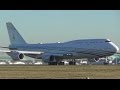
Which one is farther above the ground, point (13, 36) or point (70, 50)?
point (13, 36)

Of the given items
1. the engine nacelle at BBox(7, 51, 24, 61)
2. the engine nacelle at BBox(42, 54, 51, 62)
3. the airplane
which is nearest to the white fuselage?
the airplane

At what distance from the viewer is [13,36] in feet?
214

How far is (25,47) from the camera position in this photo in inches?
2381

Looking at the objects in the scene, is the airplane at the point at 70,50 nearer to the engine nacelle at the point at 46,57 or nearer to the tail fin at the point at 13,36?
the engine nacelle at the point at 46,57

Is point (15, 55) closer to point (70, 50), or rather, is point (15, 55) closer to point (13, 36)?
point (70, 50)

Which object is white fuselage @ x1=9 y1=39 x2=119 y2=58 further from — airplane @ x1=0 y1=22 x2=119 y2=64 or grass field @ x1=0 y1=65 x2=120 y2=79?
grass field @ x1=0 y1=65 x2=120 y2=79

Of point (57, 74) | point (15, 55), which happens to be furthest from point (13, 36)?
point (57, 74)

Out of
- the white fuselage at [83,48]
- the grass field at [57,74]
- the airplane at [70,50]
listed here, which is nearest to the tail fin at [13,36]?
the airplane at [70,50]
